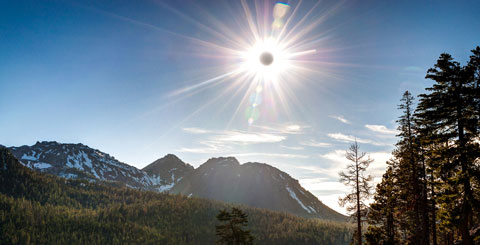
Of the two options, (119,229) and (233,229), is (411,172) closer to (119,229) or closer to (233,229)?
(233,229)

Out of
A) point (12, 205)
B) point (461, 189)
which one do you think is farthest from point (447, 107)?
point (12, 205)

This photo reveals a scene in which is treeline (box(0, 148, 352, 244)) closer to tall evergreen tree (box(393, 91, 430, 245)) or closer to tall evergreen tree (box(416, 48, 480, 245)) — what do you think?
tall evergreen tree (box(393, 91, 430, 245))

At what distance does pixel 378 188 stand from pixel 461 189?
19102 millimetres

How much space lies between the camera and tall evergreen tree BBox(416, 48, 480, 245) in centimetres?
1797

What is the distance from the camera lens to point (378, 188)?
36906 mm

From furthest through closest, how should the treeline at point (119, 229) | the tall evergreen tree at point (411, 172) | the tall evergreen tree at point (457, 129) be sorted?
the treeline at point (119, 229) < the tall evergreen tree at point (411, 172) < the tall evergreen tree at point (457, 129)

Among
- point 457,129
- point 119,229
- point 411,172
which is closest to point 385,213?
point 411,172

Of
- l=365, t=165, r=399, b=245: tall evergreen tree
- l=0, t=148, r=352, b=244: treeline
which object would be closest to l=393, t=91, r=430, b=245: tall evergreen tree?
l=365, t=165, r=399, b=245: tall evergreen tree

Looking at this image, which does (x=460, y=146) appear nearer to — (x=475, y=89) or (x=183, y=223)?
(x=475, y=89)

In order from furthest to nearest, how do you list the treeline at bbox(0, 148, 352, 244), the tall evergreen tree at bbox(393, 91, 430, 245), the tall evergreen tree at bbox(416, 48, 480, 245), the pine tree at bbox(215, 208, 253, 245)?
the treeline at bbox(0, 148, 352, 244) < the pine tree at bbox(215, 208, 253, 245) < the tall evergreen tree at bbox(393, 91, 430, 245) < the tall evergreen tree at bbox(416, 48, 480, 245)

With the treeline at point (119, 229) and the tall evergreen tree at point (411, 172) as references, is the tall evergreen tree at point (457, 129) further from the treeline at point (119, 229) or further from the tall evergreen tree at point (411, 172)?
the treeline at point (119, 229)

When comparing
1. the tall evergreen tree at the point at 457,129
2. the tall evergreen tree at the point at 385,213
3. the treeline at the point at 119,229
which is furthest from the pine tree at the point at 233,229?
the treeline at the point at 119,229

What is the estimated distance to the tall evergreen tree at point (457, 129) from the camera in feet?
59.0

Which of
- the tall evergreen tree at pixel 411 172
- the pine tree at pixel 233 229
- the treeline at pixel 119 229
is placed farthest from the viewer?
the treeline at pixel 119 229
